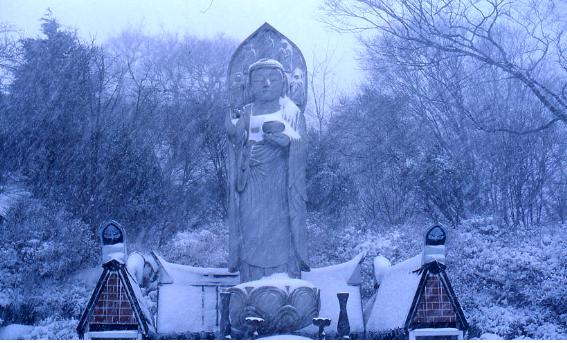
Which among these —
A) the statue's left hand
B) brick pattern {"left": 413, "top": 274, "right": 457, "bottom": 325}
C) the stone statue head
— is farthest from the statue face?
brick pattern {"left": 413, "top": 274, "right": 457, "bottom": 325}

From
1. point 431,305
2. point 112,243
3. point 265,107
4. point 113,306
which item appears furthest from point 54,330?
point 431,305

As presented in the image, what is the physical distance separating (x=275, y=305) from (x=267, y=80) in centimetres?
247

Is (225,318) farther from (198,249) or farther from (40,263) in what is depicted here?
(40,263)

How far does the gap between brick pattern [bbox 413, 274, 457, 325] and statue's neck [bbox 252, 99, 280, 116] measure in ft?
7.96

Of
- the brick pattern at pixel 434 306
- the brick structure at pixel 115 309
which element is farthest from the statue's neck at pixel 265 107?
the brick pattern at pixel 434 306

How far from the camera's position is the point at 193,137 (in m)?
14.2

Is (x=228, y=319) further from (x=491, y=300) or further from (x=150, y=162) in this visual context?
(x=150, y=162)

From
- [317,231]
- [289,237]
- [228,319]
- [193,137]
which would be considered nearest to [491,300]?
[317,231]

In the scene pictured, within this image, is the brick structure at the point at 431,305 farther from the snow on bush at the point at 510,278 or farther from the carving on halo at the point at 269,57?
the snow on bush at the point at 510,278

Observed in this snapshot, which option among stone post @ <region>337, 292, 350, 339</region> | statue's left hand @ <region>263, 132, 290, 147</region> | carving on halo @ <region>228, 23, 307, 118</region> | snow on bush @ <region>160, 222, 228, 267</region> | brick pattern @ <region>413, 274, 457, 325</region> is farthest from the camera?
snow on bush @ <region>160, 222, 228, 267</region>

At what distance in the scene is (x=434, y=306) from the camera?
6246 millimetres

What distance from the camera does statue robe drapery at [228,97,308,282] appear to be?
6.40 metres

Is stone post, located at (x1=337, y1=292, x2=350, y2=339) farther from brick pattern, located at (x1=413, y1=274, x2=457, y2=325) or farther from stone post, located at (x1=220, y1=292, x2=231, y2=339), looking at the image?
stone post, located at (x1=220, y1=292, x2=231, y2=339)

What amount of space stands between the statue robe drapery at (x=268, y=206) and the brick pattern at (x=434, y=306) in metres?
1.26
